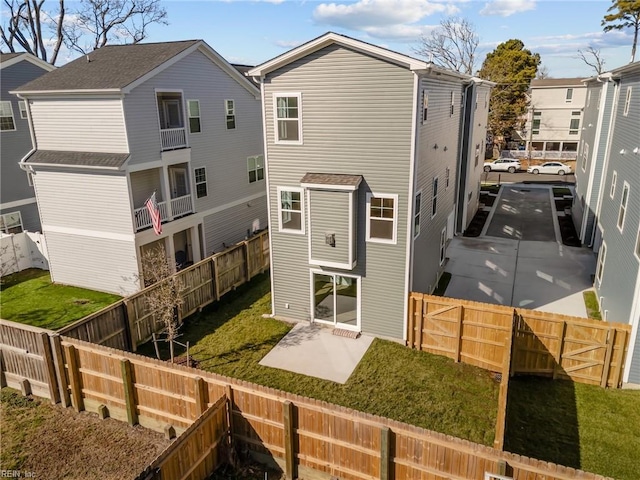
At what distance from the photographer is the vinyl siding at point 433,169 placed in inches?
604

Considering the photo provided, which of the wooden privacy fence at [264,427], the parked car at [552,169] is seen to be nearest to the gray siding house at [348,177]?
the wooden privacy fence at [264,427]

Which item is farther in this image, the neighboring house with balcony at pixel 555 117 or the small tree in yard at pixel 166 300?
the neighboring house with balcony at pixel 555 117

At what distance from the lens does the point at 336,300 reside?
16.1m

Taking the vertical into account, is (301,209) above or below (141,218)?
above

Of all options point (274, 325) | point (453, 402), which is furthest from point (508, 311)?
point (274, 325)

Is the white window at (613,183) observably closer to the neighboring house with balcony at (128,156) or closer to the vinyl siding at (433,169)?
the vinyl siding at (433,169)

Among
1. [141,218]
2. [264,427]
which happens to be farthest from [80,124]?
[264,427]

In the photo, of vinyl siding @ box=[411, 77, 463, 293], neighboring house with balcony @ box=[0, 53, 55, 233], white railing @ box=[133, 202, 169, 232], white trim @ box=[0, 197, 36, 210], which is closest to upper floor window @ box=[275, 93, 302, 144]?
vinyl siding @ box=[411, 77, 463, 293]

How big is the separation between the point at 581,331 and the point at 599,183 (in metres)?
12.8

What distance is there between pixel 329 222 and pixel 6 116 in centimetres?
1938

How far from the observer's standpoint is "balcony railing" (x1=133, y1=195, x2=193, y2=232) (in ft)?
60.3

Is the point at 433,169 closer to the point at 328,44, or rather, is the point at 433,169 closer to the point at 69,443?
the point at 328,44

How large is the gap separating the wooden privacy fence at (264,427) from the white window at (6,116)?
16.6m

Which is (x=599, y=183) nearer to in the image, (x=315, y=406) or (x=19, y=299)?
(x=315, y=406)
